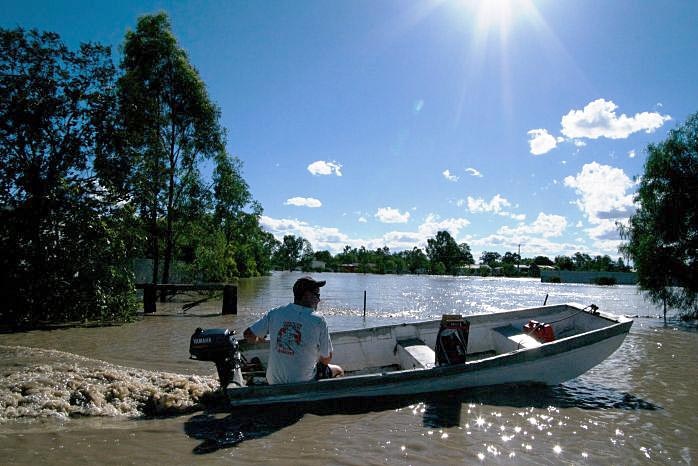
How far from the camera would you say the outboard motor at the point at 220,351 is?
618 cm

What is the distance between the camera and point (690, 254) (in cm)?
2214

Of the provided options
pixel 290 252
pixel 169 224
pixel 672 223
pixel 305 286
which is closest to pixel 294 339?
pixel 305 286

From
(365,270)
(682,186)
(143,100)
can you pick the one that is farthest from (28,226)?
(365,270)

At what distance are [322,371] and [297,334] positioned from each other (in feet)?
3.58

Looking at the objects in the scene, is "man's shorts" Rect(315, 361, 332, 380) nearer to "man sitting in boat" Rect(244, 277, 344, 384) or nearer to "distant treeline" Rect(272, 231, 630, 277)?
"man sitting in boat" Rect(244, 277, 344, 384)

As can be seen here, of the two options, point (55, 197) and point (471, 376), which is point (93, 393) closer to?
point (471, 376)

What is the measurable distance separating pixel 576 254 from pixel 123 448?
17946cm

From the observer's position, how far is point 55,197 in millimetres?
13992

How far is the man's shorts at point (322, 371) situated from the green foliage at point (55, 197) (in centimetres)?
1101

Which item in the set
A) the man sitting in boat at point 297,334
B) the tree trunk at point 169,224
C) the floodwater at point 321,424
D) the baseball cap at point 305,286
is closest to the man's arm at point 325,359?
the man sitting in boat at point 297,334

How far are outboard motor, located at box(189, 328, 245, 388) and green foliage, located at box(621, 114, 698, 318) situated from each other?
924 inches

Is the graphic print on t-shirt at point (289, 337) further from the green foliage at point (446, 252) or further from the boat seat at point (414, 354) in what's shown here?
the green foliage at point (446, 252)

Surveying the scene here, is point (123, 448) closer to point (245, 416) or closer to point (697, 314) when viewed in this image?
point (245, 416)

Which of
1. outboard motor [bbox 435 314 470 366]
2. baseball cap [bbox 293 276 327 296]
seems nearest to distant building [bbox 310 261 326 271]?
outboard motor [bbox 435 314 470 366]
